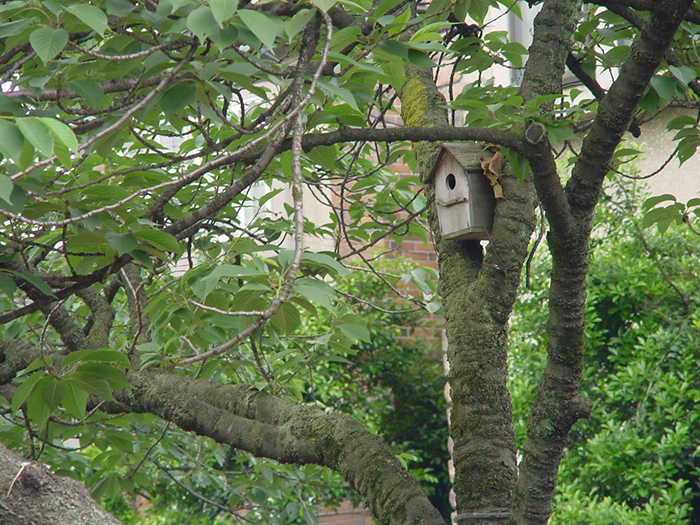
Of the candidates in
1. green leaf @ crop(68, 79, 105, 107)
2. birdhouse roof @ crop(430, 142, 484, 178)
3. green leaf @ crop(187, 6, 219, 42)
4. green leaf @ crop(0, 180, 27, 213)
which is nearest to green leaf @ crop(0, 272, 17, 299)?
green leaf @ crop(0, 180, 27, 213)

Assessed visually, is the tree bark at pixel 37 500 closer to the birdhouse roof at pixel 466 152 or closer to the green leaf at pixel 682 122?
the birdhouse roof at pixel 466 152

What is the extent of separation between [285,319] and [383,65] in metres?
0.72

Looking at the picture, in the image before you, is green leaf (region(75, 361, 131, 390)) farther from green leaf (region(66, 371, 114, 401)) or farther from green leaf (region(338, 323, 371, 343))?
green leaf (region(338, 323, 371, 343))

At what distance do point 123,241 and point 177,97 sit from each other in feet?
1.18

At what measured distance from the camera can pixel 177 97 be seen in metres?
1.51

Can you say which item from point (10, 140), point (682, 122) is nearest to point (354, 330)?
point (10, 140)

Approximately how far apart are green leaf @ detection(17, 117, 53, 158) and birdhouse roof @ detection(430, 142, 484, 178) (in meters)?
1.19

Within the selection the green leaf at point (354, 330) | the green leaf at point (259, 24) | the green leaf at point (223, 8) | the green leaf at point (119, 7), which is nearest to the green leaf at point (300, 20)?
the green leaf at point (259, 24)

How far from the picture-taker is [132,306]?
268cm

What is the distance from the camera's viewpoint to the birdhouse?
1.92 meters

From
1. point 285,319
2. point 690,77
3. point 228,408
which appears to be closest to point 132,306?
point 228,408

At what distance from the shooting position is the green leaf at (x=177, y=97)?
4.91 feet

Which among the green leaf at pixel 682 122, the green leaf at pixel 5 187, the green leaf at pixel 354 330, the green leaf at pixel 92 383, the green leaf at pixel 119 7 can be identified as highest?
the green leaf at pixel 119 7

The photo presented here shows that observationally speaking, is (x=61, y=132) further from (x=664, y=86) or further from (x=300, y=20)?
(x=664, y=86)
